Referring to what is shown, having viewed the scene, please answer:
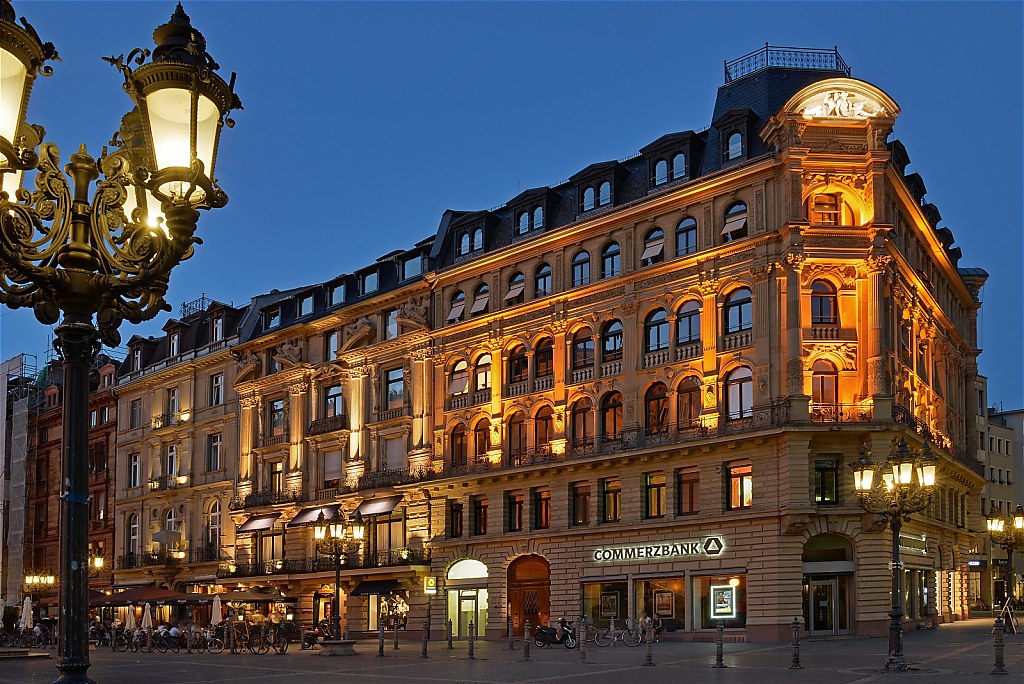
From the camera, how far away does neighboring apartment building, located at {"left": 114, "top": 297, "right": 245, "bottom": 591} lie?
66.5 meters

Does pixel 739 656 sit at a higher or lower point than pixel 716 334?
lower

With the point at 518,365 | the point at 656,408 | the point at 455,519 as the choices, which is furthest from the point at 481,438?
the point at 656,408

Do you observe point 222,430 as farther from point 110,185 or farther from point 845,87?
point 110,185

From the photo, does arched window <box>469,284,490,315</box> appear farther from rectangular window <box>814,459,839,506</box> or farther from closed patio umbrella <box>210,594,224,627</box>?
rectangular window <box>814,459,839,506</box>

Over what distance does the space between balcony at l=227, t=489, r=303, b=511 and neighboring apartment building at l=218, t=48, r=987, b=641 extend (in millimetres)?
195

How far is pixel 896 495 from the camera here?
26.5 m

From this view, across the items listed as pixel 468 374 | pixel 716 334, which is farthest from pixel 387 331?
pixel 716 334

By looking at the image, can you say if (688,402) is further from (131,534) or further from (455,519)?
(131,534)

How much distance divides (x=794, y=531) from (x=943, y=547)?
14518 millimetres

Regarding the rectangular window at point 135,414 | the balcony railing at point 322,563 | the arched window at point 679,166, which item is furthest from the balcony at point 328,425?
the arched window at point 679,166

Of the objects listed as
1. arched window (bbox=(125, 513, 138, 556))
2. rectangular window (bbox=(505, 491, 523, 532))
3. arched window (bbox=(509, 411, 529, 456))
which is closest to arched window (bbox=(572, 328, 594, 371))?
arched window (bbox=(509, 411, 529, 456))

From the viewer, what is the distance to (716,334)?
1759 inches

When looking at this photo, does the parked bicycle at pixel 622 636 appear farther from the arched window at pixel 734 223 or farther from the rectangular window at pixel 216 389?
the rectangular window at pixel 216 389

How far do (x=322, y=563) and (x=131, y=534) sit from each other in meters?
20.8
